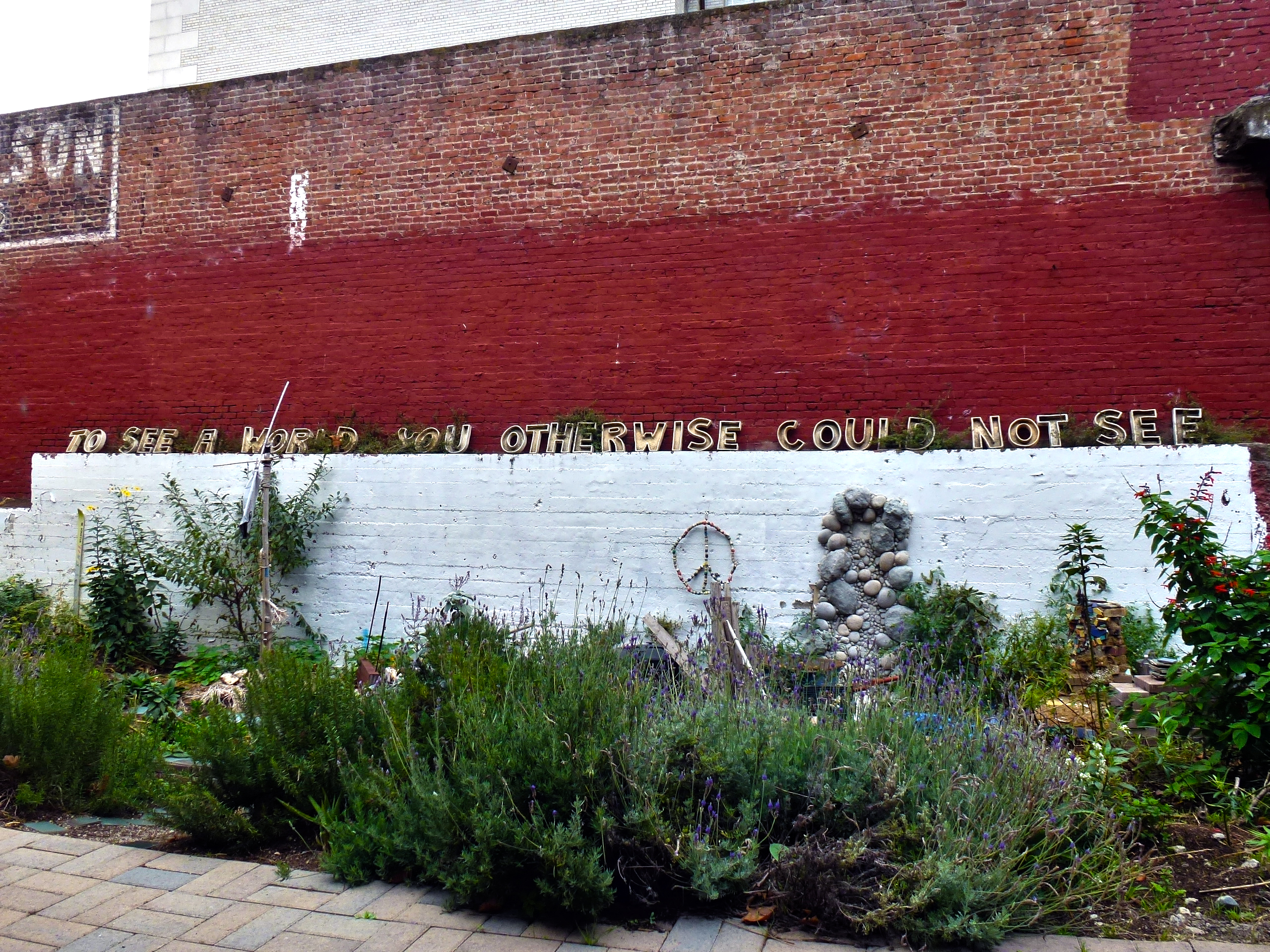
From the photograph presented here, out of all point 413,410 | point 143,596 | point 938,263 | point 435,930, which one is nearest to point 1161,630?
point 938,263

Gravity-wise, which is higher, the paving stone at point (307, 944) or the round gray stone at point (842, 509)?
the round gray stone at point (842, 509)

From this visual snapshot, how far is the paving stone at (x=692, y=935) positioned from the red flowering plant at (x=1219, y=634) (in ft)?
8.80

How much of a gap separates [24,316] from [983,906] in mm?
11732

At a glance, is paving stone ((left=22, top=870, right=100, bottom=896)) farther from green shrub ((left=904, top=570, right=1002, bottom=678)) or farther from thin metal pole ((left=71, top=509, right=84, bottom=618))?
thin metal pole ((left=71, top=509, right=84, bottom=618))

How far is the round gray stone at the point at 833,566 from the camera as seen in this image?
7.79m

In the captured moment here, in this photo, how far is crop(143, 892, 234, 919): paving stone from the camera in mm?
4008

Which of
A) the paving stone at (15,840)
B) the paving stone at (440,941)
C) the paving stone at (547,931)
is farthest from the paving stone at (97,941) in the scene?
the paving stone at (547,931)

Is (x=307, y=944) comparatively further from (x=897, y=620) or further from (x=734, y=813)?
(x=897, y=620)

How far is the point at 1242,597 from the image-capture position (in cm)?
470

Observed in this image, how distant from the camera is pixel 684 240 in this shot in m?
8.90

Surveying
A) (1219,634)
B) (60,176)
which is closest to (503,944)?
(1219,634)

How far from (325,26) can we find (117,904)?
12.9 m

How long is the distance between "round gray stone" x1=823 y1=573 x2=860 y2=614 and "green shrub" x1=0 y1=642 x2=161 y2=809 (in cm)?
493

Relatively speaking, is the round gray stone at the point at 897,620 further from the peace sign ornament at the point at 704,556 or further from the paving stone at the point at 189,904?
the paving stone at the point at 189,904
